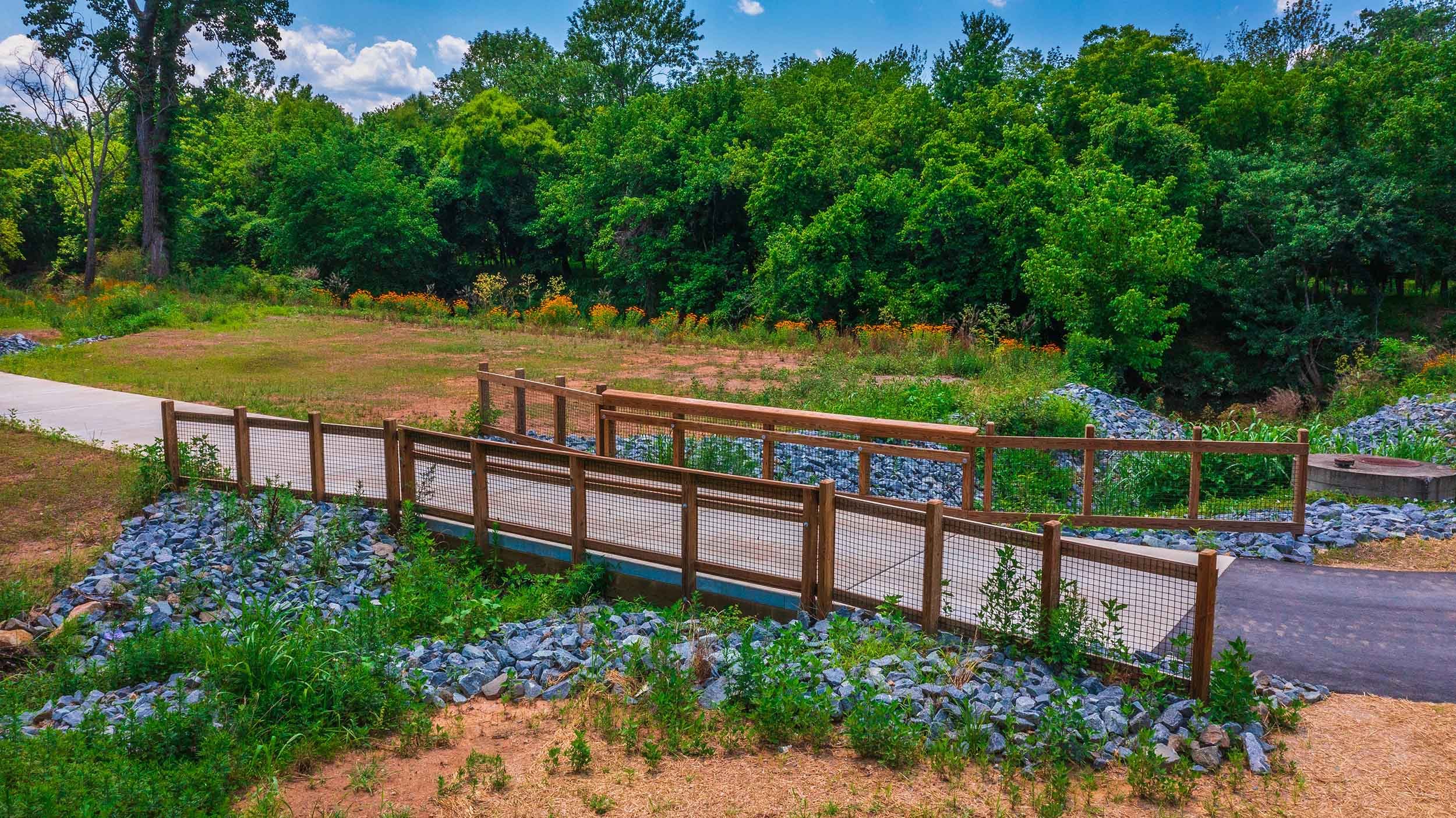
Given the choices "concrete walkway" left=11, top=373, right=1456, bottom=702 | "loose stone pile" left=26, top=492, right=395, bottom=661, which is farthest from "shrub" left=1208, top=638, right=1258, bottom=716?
"loose stone pile" left=26, top=492, right=395, bottom=661

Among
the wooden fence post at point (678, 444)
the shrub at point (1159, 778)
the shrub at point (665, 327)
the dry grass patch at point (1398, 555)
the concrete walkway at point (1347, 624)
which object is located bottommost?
the dry grass patch at point (1398, 555)

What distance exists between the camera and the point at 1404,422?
1662 centimetres

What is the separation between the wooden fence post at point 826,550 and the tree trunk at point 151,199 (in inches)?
1548

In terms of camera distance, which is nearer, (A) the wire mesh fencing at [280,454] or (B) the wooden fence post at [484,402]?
(A) the wire mesh fencing at [280,454]

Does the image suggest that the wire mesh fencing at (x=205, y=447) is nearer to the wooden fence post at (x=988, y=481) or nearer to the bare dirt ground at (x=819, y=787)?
the bare dirt ground at (x=819, y=787)

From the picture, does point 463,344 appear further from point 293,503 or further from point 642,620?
point 642,620

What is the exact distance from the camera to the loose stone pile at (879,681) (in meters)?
5.46

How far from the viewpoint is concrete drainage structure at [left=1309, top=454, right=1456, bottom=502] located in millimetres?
11461

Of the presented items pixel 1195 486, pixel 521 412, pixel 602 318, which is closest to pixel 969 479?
pixel 1195 486

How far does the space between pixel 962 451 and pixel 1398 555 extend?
4266 millimetres

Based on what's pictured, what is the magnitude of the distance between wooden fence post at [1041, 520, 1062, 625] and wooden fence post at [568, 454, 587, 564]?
3968 mm

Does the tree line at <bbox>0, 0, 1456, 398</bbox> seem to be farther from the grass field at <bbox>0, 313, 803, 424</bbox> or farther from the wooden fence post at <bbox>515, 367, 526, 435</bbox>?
the wooden fence post at <bbox>515, 367, 526, 435</bbox>

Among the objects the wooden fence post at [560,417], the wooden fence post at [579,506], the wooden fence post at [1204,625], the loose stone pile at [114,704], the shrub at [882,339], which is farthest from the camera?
the shrub at [882,339]

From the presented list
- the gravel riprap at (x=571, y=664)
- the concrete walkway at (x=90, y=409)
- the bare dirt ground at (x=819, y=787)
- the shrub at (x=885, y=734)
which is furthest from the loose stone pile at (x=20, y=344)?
the shrub at (x=885, y=734)
